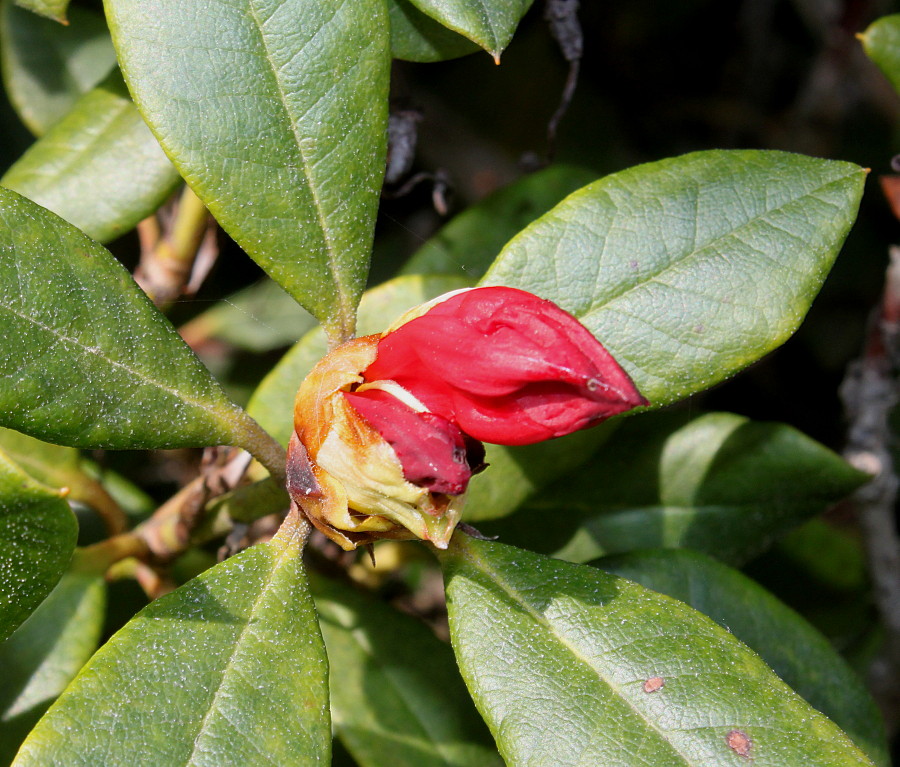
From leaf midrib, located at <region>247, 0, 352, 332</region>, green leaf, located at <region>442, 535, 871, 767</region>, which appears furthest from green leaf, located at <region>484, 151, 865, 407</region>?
green leaf, located at <region>442, 535, 871, 767</region>

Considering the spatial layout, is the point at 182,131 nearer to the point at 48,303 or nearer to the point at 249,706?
the point at 48,303

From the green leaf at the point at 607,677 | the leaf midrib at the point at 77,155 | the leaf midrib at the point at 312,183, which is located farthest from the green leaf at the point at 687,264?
the leaf midrib at the point at 77,155

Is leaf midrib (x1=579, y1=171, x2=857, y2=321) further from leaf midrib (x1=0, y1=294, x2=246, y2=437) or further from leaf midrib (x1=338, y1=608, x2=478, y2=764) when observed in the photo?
leaf midrib (x1=338, y1=608, x2=478, y2=764)

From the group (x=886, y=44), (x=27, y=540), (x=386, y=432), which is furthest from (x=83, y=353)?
(x=886, y=44)

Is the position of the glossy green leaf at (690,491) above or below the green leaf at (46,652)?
below

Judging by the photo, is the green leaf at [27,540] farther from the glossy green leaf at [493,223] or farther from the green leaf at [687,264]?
the glossy green leaf at [493,223]

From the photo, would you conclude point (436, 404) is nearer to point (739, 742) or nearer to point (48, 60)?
point (739, 742)

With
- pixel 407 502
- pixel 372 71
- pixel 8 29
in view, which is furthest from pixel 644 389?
pixel 8 29
